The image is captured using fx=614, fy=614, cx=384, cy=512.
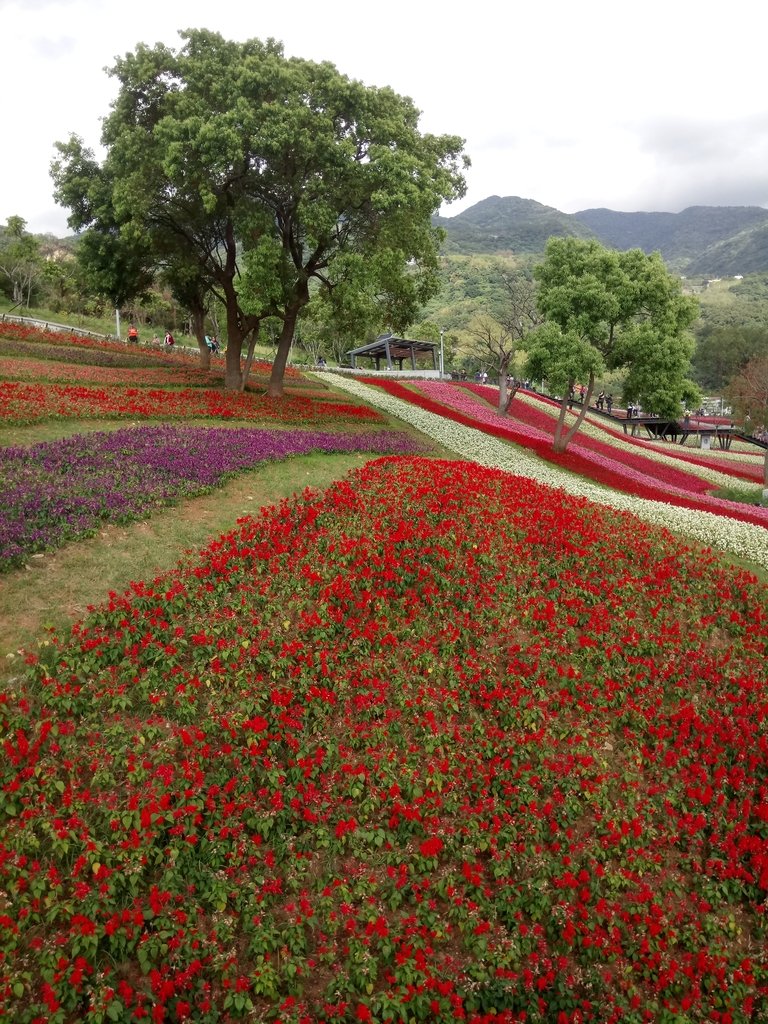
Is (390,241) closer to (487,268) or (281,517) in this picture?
(281,517)

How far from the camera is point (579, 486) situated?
2255 cm

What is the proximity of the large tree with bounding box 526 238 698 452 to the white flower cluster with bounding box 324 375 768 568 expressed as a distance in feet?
14.0

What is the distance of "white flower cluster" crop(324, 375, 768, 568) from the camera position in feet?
58.1

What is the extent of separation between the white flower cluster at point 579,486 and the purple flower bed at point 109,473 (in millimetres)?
8004

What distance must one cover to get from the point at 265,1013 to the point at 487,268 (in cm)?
15271

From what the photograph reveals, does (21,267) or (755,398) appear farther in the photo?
(21,267)

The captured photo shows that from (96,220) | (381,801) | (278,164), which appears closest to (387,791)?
(381,801)

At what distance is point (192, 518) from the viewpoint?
13.1 meters

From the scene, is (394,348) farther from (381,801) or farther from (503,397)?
(381,801)

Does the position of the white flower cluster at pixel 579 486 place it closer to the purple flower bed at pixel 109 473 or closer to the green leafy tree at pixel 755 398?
the purple flower bed at pixel 109 473

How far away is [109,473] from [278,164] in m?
14.0

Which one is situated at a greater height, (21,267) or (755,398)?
(21,267)

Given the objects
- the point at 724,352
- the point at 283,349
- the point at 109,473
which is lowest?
the point at 109,473

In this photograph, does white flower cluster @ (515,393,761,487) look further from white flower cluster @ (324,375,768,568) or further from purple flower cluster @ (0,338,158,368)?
purple flower cluster @ (0,338,158,368)
